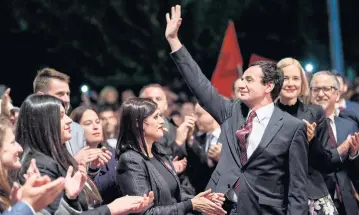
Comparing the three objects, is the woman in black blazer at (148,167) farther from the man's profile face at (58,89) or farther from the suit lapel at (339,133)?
the suit lapel at (339,133)

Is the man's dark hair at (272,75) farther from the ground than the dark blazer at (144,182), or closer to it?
farther from the ground

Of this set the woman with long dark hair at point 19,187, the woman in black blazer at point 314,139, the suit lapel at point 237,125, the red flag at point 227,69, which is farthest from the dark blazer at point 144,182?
the red flag at point 227,69

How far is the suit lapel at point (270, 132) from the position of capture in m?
6.89

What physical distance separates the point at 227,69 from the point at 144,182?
6979 millimetres

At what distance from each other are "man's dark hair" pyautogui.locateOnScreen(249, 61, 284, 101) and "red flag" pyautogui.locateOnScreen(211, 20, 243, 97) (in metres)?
5.76

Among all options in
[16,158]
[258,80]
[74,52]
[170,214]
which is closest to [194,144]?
[258,80]

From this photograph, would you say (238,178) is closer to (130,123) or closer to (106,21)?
(130,123)

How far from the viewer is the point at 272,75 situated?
23.9 ft

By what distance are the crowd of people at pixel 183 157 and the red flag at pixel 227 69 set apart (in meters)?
3.88

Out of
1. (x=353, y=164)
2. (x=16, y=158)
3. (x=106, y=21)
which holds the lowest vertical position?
(x=353, y=164)

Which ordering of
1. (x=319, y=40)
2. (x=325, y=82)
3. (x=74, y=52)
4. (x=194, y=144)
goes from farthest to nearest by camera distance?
(x=319, y=40) < (x=74, y=52) < (x=194, y=144) < (x=325, y=82)

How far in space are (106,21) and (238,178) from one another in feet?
37.0

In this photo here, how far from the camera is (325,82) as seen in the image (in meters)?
9.08

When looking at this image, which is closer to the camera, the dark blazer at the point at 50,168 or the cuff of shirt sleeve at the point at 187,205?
the dark blazer at the point at 50,168
